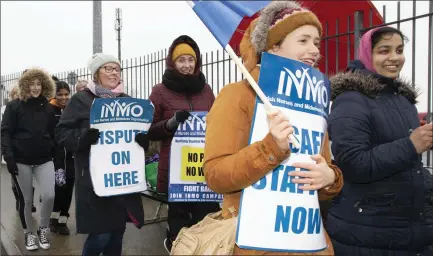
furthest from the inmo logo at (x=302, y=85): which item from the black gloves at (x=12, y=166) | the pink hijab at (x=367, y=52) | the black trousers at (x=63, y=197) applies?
the black trousers at (x=63, y=197)

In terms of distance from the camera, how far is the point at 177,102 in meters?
3.92

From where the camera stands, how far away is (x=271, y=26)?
177 centimetres

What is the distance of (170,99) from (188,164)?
59cm

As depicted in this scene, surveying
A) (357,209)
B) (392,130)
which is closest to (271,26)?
(392,130)

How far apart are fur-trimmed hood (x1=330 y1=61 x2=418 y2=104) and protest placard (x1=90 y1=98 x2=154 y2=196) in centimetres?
182

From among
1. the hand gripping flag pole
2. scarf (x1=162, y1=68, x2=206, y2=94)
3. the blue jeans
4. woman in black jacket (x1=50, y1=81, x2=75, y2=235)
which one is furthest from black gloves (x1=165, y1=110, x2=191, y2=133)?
woman in black jacket (x1=50, y1=81, x2=75, y2=235)

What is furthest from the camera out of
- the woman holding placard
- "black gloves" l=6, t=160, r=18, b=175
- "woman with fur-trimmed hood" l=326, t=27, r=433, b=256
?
"black gloves" l=6, t=160, r=18, b=175

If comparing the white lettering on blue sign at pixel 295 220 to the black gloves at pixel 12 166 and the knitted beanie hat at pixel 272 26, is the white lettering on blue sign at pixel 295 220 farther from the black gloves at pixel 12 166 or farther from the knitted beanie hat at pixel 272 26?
the black gloves at pixel 12 166

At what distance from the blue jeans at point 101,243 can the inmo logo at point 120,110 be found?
0.94m

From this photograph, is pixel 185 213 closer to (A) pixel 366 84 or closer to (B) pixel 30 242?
(B) pixel 30 242

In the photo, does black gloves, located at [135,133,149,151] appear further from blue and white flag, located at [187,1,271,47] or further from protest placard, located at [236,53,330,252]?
protest placard, located at [236,53,330,252]

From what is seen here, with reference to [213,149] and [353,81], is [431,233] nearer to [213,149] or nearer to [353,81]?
[353,81]

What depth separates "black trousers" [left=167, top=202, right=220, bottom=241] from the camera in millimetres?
3891

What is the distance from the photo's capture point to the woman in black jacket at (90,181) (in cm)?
343
